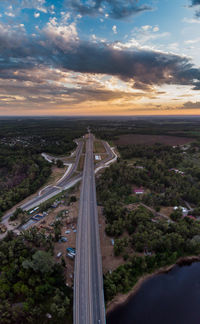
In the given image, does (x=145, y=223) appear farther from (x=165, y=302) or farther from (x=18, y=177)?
(x=18, y=177)

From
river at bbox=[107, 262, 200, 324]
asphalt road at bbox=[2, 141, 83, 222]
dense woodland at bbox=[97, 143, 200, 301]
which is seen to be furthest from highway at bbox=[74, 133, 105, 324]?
asphalt road at bbox=[2, 141, 83, 222]

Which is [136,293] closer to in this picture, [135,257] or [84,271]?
[135,257]

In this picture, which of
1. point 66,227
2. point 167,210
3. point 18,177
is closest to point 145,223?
point 167,210

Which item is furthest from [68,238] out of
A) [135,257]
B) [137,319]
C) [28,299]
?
[137,319]

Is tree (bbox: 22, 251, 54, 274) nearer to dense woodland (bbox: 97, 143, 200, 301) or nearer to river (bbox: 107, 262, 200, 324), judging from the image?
dense woodland (bbox: 97, 143, 200, 301)

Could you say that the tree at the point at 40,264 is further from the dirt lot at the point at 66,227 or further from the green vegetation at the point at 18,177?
the green vegetation at the point at 18,177

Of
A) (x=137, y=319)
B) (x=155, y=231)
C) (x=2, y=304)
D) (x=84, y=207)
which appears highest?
(x=84, y=207)
